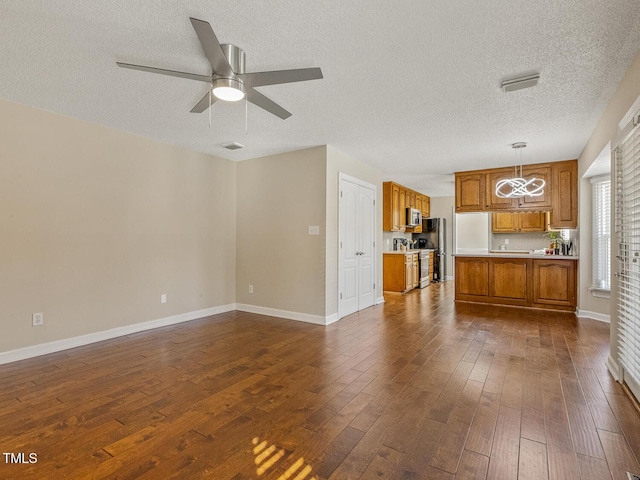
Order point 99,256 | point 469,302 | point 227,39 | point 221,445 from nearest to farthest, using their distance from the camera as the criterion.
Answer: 1. point 221,445
2. point 227,39
3. point 99,256
4. point 469,302

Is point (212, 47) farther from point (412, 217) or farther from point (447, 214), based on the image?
point (447, 214)

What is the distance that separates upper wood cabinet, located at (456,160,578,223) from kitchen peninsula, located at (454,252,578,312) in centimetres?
70

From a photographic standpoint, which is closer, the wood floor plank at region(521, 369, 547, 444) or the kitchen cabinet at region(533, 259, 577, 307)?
the wood floor plank at region(521, 369, 547, 444)

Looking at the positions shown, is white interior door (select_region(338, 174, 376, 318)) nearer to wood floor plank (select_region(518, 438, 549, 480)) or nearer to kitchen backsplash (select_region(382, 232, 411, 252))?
kitchen backsplash (select_region(382, 232, 411, 252))

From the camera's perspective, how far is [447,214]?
9.80 metres

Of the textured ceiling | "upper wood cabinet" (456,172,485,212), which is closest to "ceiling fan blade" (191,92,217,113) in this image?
the textured ceiling

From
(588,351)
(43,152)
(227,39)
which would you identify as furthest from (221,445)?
(588,351)

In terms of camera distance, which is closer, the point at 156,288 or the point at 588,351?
the point at 588,351

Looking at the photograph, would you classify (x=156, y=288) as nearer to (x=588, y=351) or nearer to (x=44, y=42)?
(x=44, y=42)

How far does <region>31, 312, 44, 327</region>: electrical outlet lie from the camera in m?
3.31

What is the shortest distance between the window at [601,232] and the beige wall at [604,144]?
108 mm

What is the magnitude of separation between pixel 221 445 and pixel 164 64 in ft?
8.78

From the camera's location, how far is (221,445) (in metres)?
1.84

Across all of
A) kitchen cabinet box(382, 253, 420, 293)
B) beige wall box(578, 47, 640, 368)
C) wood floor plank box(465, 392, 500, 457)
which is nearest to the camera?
wood floor plank box(465, 392, 500, 457)
